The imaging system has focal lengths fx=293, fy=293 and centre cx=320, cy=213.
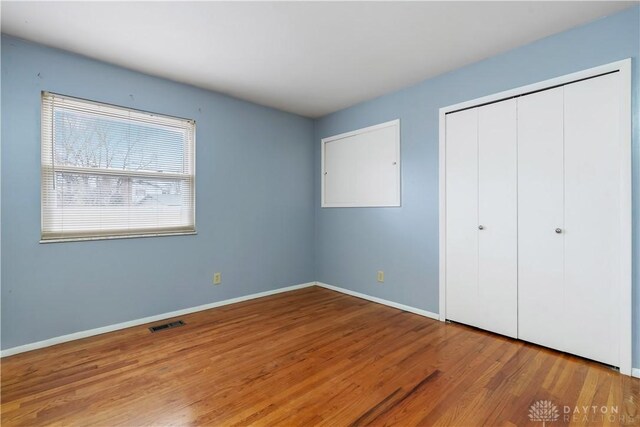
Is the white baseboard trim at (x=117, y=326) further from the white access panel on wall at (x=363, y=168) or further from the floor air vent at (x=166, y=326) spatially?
the white access panel on wall at (x=363, y=168)

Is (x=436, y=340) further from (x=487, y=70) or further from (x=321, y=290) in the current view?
(x=487, y=70)

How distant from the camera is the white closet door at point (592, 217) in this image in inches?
81.7

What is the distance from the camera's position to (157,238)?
3.06m

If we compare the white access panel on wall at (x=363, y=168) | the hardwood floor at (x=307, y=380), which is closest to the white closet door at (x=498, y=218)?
the hardwood floor at (x=307, y=380)

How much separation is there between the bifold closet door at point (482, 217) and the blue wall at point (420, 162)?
170mm

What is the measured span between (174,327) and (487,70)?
3.87m

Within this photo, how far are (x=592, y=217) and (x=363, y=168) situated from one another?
91.3 inches

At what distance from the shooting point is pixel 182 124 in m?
3.25

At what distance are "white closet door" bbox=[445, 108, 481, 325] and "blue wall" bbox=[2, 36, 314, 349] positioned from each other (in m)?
2.13

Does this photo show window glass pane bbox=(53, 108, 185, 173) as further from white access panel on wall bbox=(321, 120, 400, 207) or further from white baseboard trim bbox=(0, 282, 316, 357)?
white access panel on wall bbox=(321, 120, 400, 207)

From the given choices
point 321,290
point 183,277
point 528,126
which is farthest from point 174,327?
point 528,126

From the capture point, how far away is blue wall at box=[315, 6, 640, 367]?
2.11 meters

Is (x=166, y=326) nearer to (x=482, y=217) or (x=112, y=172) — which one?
(x=112, y=172)

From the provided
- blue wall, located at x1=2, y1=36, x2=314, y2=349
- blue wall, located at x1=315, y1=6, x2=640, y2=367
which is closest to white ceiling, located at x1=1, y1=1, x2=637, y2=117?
blue wall, located at x1=315, y1=6, x2=640, y2=367
